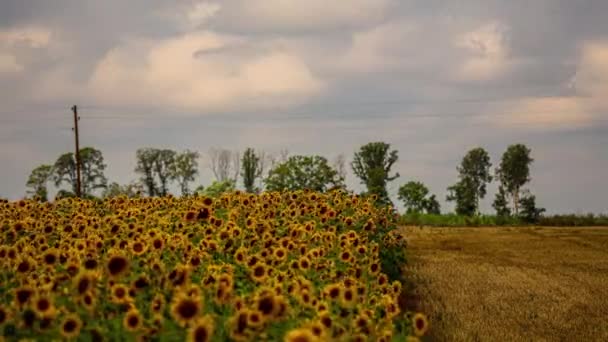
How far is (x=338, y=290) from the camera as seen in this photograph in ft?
23.0

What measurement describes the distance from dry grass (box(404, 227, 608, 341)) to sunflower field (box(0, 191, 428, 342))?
2742mm

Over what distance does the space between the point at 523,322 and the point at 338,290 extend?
766 cm

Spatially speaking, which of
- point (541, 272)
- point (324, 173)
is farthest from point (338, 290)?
point (324, 173)

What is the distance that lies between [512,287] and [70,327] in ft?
42.8

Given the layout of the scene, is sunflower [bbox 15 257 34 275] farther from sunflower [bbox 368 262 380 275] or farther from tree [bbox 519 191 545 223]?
tree [bbox 519 191 545 223]

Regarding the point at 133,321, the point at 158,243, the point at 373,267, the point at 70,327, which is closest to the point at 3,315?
the point at 70,327

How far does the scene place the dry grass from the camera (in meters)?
13.0

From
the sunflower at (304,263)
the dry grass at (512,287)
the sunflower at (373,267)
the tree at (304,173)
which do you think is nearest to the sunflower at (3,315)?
the sunflower at (304,263)

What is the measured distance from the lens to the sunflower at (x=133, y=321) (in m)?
5.53

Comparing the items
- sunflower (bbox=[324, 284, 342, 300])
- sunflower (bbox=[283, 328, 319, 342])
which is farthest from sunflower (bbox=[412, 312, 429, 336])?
sunflower (bbox=[283, 328, 319, 342])

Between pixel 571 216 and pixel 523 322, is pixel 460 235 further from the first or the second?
pixel 523 322

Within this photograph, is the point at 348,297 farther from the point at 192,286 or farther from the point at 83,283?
the point at 83,283

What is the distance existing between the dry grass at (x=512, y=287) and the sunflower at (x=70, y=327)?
25.0 feet

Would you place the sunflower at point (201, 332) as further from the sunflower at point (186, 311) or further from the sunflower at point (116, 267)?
the sunflower at point (116, 267)
